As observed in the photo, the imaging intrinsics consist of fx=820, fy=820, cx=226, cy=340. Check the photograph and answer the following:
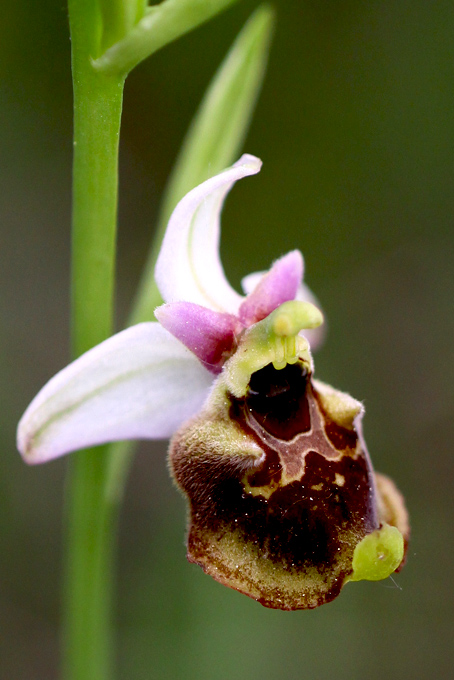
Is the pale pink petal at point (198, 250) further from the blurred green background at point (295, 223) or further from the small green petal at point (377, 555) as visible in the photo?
the blurred green background at point (295, 223)

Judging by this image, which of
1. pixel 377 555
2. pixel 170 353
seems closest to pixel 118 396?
pixel 170 353

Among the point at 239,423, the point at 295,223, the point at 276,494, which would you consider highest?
the point at 295,223

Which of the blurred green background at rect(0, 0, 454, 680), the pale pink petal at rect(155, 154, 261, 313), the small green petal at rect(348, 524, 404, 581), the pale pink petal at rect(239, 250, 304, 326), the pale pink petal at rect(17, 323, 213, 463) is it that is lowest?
the small green petal at rect(348, 524, 404, 581)

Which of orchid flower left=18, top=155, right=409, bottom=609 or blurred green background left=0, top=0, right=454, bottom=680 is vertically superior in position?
blurred green background left=0, top=0, right=454, bottom=680

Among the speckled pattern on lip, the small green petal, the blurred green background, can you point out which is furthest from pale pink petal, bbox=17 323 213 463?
the blurred green background

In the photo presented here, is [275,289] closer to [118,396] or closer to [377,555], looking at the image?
[118,396]

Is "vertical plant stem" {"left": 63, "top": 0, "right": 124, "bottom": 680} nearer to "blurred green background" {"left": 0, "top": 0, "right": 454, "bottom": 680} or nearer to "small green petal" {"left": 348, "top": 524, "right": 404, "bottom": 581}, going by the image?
"small green petal" {"left": 348, "top": 524, "right": 404, "bottom": 581}

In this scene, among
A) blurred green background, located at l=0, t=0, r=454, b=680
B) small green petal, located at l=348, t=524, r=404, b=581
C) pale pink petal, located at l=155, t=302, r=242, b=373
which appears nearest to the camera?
small green petal, located at l=348, t=524, r=404, b=581

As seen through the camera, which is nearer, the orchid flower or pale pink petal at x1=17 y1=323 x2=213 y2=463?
the orchid flower

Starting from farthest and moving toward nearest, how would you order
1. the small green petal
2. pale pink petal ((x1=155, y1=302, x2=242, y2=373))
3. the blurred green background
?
the blurred green background
pale pink petal ((x1=155, y1=302, x2=242, y2=373))
the small green petal
